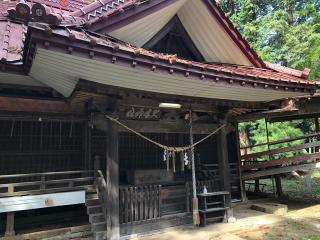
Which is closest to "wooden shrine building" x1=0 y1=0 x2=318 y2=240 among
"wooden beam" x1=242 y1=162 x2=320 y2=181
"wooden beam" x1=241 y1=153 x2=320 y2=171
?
"wooden beam" x1=241 y1=153 x2=320 y2=171

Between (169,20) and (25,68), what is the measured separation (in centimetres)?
406

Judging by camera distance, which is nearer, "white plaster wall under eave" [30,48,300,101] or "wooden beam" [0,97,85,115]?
"white plaster wall under eave" [30,48,300,101]

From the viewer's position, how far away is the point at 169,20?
8422 mm

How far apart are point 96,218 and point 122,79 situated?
3391mm

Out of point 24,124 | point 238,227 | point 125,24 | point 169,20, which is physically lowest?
point 238,227

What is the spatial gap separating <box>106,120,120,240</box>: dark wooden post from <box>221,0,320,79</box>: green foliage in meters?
16.5

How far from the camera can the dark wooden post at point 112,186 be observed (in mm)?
6859

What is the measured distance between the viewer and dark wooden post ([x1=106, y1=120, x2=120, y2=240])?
6859 millimetres

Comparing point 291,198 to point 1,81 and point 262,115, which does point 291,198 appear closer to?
point 262,115

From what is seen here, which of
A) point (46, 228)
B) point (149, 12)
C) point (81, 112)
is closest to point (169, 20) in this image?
point (149, 12)

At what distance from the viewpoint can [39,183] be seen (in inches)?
290

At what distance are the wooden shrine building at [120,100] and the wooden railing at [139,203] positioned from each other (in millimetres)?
24

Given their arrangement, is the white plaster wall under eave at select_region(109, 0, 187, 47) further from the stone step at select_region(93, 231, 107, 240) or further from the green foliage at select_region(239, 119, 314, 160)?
the green foliage at select_region(239, 119, 314, 160)

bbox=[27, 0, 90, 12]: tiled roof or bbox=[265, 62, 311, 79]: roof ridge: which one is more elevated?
bbox=[27, 0, 90, 12]: tiled roof
